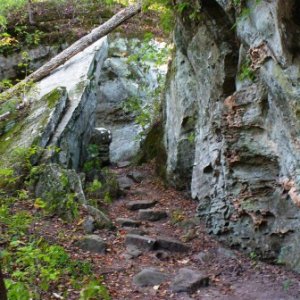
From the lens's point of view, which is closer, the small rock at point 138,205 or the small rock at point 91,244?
the small rock at point 91,244

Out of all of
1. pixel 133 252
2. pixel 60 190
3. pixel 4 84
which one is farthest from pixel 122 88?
pixel 133 252

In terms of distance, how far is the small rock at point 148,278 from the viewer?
5840 millimetres

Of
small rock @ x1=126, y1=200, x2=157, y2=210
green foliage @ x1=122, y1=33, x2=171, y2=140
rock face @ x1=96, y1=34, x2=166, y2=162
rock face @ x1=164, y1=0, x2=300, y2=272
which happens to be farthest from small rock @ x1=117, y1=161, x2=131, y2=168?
rock face @ x1=164, y1=0, x2=300, y2=272

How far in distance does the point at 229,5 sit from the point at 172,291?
4.56 meters

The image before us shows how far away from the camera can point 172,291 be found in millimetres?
5645

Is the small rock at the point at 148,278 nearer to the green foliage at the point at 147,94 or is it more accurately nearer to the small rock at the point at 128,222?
the small rock at the point at 128,222

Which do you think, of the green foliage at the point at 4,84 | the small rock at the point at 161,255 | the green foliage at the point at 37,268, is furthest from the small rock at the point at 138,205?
the green foliage at the point at 4,84

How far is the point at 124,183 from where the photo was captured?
1185 centimetres

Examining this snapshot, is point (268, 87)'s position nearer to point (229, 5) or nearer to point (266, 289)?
point (229, 5)

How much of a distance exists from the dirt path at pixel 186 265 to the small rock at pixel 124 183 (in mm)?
1921

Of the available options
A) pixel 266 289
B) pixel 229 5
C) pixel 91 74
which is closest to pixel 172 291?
pixel 266 289

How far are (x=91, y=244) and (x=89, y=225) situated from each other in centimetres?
76

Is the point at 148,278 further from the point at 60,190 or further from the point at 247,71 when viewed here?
the point at 247,71

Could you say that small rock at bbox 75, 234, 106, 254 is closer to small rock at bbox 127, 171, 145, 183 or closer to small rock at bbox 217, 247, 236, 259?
small rock at bbox 217, 247, 236, 259
